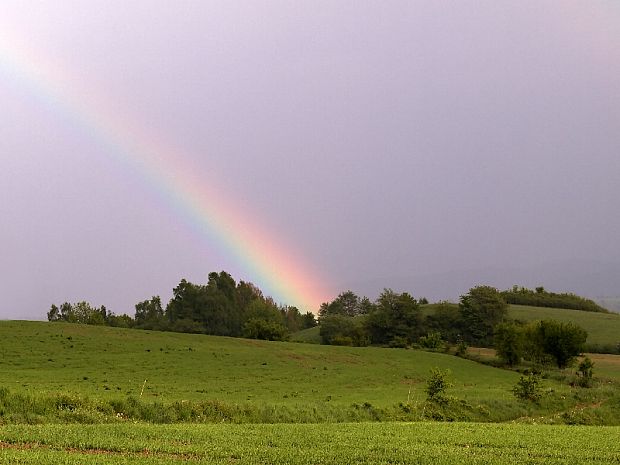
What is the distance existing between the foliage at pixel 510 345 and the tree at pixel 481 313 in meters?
37.2

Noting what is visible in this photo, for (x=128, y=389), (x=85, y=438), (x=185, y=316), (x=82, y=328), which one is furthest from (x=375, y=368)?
(x=185, y=316)

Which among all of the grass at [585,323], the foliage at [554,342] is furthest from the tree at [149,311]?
the foliage at [554,342]

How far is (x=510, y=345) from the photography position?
3415 inches

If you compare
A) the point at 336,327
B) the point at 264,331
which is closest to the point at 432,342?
the point at 264,331

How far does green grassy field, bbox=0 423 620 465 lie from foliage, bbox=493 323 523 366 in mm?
67376

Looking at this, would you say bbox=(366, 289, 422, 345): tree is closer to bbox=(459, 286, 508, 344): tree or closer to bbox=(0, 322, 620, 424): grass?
bbox=(459, 286, 508, 344): tree

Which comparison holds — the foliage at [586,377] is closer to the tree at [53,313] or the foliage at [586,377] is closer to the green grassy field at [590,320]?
the green grassy field at [590,320]

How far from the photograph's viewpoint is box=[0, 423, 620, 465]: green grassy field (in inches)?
590

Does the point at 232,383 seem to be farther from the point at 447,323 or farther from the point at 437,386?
the point at 447,323

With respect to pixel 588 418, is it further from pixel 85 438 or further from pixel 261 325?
pixel 261 325

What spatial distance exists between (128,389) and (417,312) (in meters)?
97.0

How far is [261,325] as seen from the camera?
112500mm

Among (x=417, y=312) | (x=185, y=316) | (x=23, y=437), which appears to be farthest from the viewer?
(x=185, y=316)

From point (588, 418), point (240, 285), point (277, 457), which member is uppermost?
point (240, 285)
